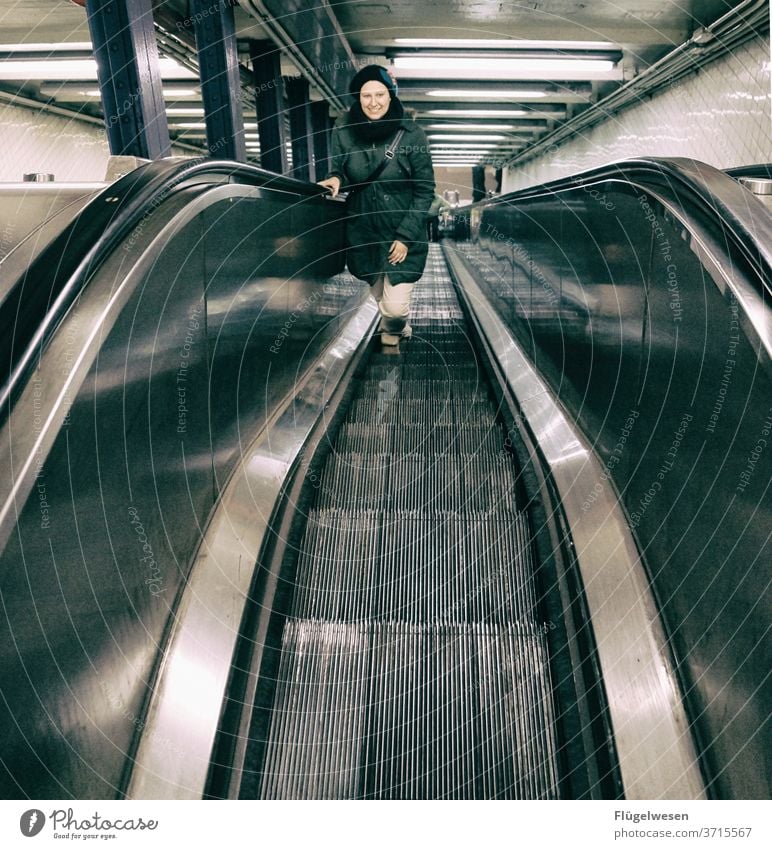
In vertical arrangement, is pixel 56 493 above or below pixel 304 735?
above

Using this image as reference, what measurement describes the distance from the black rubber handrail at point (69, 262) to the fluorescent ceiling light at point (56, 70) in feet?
21.3

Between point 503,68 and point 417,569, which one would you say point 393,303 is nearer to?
point 417,569

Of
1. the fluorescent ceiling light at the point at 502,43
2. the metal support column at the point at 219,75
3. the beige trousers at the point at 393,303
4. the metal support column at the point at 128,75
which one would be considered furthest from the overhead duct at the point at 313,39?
the beige trousers at the point at 393,303

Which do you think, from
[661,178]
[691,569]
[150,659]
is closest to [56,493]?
[150,659]

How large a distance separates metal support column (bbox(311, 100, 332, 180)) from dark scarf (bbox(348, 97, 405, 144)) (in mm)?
6155

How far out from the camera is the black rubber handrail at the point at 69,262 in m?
1.14

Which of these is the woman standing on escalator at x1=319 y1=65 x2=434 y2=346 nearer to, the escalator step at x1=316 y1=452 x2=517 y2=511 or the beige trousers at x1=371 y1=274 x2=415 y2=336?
A: the beige trousers at x1=371 y1=274 x2=415 y2=336

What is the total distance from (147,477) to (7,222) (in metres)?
0.94

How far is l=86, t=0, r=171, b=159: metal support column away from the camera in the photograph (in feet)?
9.53

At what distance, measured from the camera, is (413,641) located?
1.94 m

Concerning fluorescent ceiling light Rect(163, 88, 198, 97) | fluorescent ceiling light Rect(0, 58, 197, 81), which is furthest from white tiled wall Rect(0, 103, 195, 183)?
fluorescent ceiling light Rect(163, 88, 198, 97)

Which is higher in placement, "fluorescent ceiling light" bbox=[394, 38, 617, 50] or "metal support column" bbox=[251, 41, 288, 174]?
"fluorescent ceiling light" bbox=[394, 38, 617, 50]
